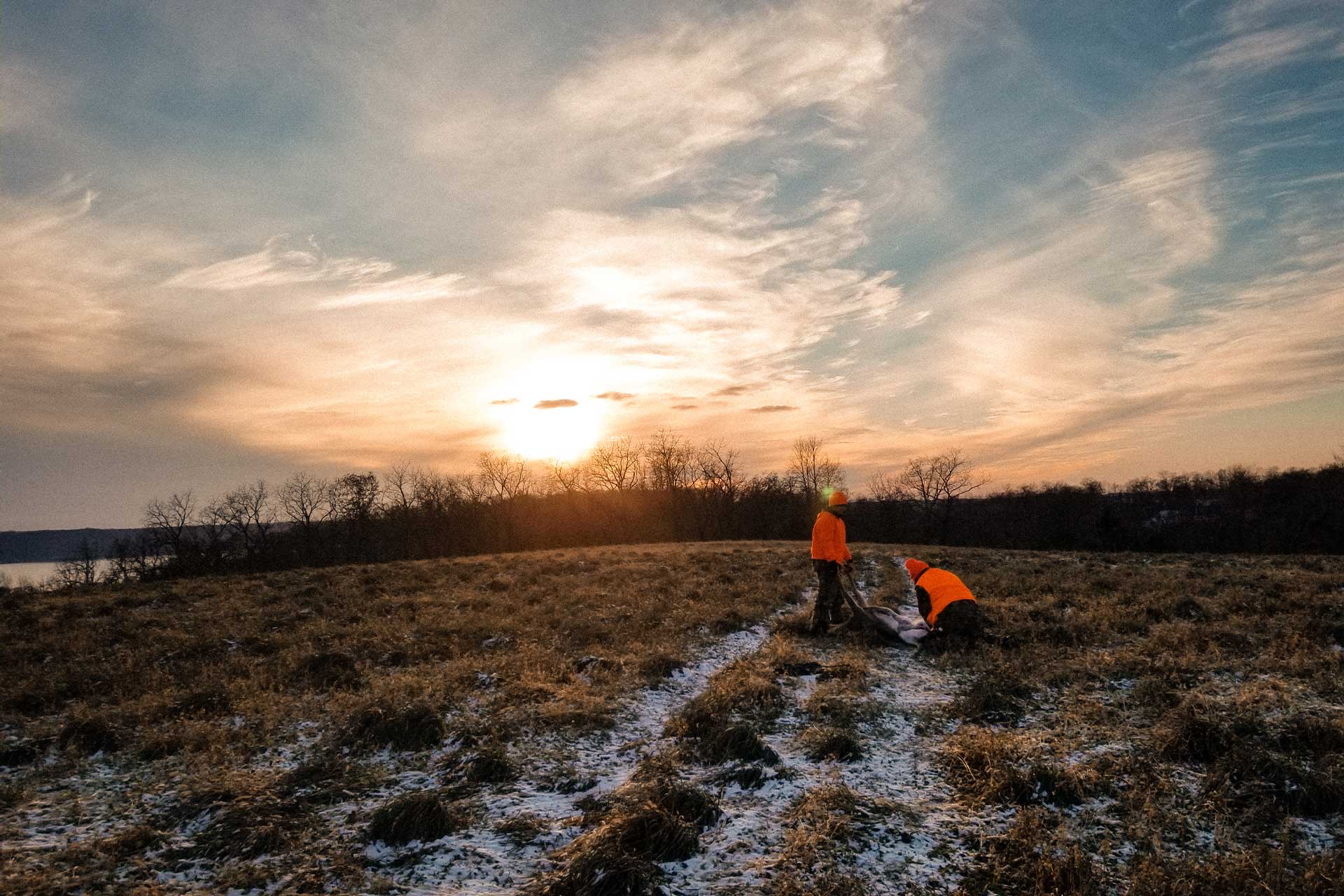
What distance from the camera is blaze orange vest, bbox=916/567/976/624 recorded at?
36.2ft

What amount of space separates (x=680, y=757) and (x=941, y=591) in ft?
21.1

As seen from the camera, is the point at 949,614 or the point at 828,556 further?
the point at 828,556

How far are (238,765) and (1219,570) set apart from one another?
998 inches

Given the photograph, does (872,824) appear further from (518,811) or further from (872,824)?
(518,811)

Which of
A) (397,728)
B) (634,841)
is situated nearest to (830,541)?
(397,728)

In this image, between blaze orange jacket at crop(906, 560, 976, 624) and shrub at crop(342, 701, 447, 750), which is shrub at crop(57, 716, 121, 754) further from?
blaze orange jacket at crop(906, 560, 976, 624)

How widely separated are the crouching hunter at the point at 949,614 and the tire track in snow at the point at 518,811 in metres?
4.87

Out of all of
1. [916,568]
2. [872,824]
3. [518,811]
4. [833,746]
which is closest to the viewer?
[872,824]

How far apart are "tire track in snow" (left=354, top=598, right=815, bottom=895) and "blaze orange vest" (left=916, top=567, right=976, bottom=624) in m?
4.95

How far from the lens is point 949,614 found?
10.9 m

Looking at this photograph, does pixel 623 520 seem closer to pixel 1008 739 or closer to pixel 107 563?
pixel 107 563

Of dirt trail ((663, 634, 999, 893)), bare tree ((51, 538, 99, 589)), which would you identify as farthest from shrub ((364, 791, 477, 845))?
bare tree ((51, 538, 99, 589))

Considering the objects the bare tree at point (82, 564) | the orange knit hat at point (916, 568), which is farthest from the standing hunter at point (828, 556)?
the bare tree at point (82, 564)

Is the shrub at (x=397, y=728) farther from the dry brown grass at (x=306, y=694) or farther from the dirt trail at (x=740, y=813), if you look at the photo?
the dirt trail at (x=740, y=813)
